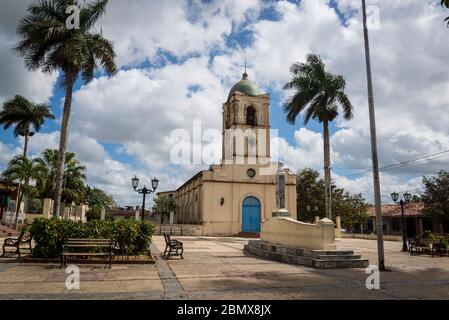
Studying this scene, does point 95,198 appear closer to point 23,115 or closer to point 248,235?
point 23,115

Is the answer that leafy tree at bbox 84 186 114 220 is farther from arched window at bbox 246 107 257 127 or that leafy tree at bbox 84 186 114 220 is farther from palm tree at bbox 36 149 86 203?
arched window at bbox 246 107 257 127

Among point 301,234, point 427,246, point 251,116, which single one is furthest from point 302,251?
point 251,116

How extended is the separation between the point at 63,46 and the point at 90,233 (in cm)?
815

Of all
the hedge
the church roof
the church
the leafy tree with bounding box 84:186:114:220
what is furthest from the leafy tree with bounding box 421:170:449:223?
the leafy tree with bounding box 84:186:114:220

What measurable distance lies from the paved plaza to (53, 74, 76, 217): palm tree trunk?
142 inches

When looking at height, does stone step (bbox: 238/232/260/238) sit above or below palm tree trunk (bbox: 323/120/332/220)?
below

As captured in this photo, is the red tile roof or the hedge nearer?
the hedge

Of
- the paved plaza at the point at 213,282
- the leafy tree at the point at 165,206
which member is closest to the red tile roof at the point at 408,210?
the leafy tree at the point at 165,206

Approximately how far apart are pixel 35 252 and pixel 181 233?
1906cm

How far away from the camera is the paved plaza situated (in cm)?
638

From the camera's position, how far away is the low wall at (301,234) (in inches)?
436

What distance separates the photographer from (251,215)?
3173cm
